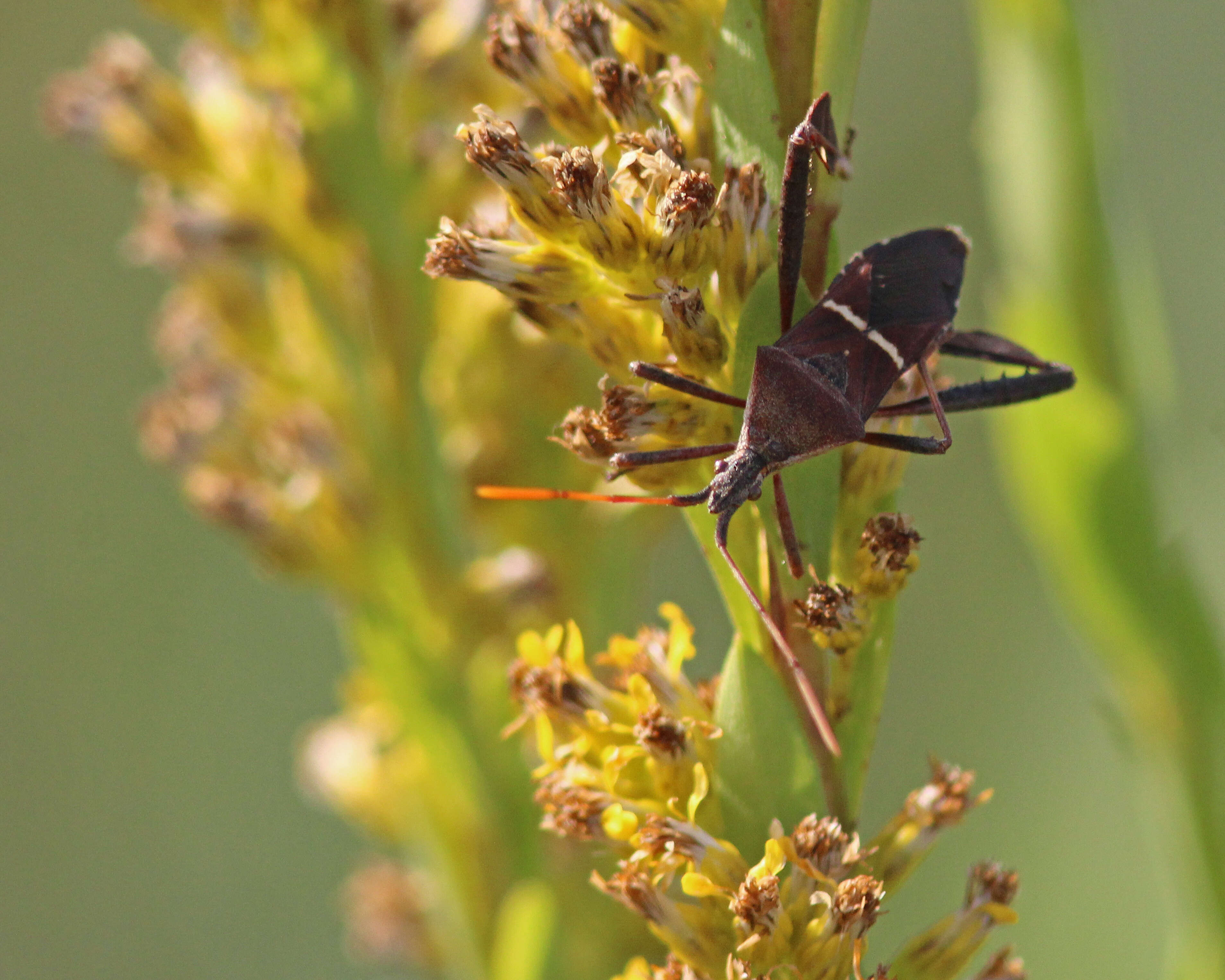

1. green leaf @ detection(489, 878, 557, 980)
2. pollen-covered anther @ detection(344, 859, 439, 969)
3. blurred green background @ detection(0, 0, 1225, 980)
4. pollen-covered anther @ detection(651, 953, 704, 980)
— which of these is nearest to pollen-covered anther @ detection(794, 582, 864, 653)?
pollen-covered anther @ detection(651, 953, 704, 980)

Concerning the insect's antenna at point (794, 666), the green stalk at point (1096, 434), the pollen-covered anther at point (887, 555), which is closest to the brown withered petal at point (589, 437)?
the insect's antenna at point (794, 666)

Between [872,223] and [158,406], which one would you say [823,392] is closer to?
[158,406]

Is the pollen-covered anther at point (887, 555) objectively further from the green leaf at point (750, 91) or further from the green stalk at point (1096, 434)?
the green stalk at point (1096, 434)

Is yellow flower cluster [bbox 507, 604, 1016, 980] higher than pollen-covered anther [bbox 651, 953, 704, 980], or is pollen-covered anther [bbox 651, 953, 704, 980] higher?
yellow flower cluster [bbox 507, 604, 1016, 980]

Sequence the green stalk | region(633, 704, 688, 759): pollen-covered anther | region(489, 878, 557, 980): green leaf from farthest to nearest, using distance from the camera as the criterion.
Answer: region(489, 878, 557, 980): green leaf → the green stalk → region(633, 704, 688, 759): pollen-covered anther

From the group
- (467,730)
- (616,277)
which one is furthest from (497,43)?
(467,730)

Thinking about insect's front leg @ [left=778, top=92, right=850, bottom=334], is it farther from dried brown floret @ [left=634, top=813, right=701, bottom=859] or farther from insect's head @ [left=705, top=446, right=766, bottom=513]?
dried brown floret @ [left=634, top=813, right=701, bottom=859]
